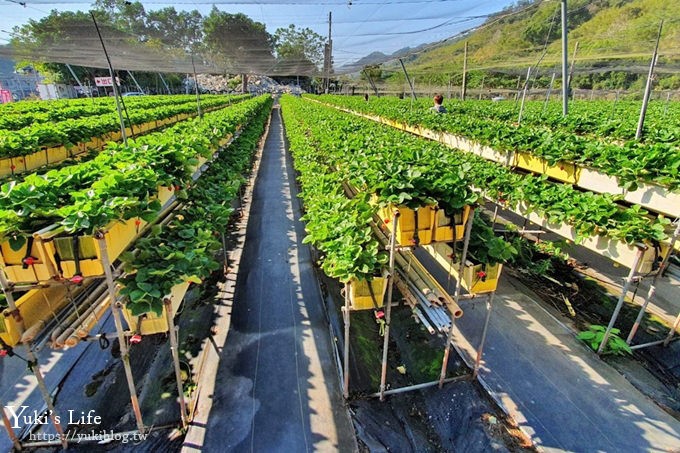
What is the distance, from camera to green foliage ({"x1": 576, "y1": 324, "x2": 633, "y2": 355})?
4969 millimetres

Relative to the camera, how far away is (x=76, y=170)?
3.98 meters

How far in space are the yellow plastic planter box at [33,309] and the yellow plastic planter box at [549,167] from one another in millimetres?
8513

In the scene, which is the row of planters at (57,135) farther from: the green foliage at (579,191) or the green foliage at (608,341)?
the green foliage at (608,341)

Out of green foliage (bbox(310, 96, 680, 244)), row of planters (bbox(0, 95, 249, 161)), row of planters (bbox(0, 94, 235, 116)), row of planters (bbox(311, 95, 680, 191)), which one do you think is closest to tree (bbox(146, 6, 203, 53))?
row of planters (bbox(0, 94, 235, 116))

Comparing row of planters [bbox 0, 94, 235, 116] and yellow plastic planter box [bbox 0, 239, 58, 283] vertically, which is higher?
row of planters [bbox 0, 94, 235, 116]

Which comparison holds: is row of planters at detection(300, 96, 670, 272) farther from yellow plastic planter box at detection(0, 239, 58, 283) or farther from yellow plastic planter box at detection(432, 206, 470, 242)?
yellow plastic planter box at detection(0, 239, 58, 283)

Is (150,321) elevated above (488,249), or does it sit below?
below

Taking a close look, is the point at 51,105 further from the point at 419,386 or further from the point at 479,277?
the point at 479,277

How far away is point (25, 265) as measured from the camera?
9.53 ft

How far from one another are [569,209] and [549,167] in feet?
7.84

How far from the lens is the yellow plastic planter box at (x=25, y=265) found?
2885mm

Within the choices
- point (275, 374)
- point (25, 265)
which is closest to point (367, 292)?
point (275, 374)

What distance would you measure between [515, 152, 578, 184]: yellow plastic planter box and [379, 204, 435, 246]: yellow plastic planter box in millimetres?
4988

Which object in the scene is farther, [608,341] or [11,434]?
[608,341]
